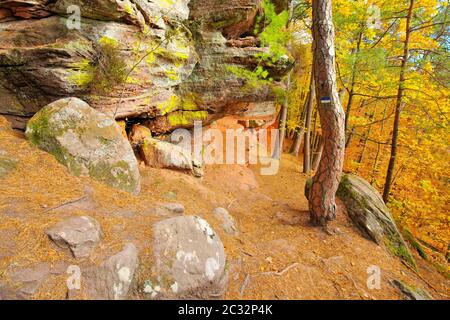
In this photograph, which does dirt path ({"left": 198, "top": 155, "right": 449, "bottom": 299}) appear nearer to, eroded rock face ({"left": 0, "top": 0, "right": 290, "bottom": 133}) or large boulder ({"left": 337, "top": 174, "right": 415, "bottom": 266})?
large boulder ({"left": 337, "top": 174, "right": 415, "bottom": 266})

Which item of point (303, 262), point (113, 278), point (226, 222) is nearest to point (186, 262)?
point (113, 278)

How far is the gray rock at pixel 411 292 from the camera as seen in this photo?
11.2 feet

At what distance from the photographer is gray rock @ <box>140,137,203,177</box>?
7.02m

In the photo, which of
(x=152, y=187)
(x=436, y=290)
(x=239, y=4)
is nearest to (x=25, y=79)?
(x=152, y=187)

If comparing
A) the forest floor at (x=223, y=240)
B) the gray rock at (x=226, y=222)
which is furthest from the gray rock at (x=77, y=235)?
the gray rock at (x=226, y=222)

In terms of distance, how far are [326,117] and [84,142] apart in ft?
17.9

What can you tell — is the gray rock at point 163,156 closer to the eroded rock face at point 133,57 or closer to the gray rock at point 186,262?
the eroded rock face at point 133,57

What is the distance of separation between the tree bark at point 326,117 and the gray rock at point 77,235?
187 inches

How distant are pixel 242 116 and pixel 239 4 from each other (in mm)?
4559

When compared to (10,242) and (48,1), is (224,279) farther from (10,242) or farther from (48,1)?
(48,1)

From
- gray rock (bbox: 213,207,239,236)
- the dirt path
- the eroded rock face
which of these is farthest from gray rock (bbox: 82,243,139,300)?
the eroded rock face

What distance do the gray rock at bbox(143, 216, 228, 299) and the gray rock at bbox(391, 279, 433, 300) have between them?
289 cm

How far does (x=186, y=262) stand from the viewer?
119 inches
